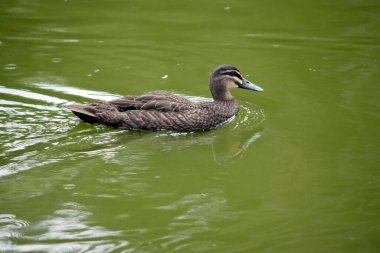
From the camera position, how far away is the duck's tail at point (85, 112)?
8.02 m

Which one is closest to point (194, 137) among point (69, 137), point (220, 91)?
point (220, 91)

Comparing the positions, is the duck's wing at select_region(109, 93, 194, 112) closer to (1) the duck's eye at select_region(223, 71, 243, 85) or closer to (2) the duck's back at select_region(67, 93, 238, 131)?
(2) the duck's back at select_region(67, 93, 238, 131)

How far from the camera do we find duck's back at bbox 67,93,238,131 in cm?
820

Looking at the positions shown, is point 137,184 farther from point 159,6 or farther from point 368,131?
point 159,6

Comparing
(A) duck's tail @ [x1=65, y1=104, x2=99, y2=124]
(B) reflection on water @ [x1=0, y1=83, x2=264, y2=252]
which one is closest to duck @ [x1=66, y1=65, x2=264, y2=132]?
(A) duck's tail @ [x1=65, y1=104, x2=99, y2=124]

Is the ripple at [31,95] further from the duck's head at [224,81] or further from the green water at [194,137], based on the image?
the duck's head at [224,81]

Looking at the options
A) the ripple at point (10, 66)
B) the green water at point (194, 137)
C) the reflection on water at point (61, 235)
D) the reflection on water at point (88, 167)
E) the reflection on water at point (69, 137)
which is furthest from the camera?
the ripple at point (10, 66)

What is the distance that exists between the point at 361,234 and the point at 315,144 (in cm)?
212

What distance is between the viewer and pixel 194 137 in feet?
26.9

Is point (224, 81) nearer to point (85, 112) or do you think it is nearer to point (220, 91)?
point (220, 91)

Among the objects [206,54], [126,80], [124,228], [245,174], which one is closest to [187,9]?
[206,54]

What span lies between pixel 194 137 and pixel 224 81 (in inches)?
43.7

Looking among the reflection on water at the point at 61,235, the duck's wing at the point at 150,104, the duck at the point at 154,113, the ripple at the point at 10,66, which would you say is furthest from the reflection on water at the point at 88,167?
the ripple at the point at 10,66

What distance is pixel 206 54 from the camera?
36.6 feet
